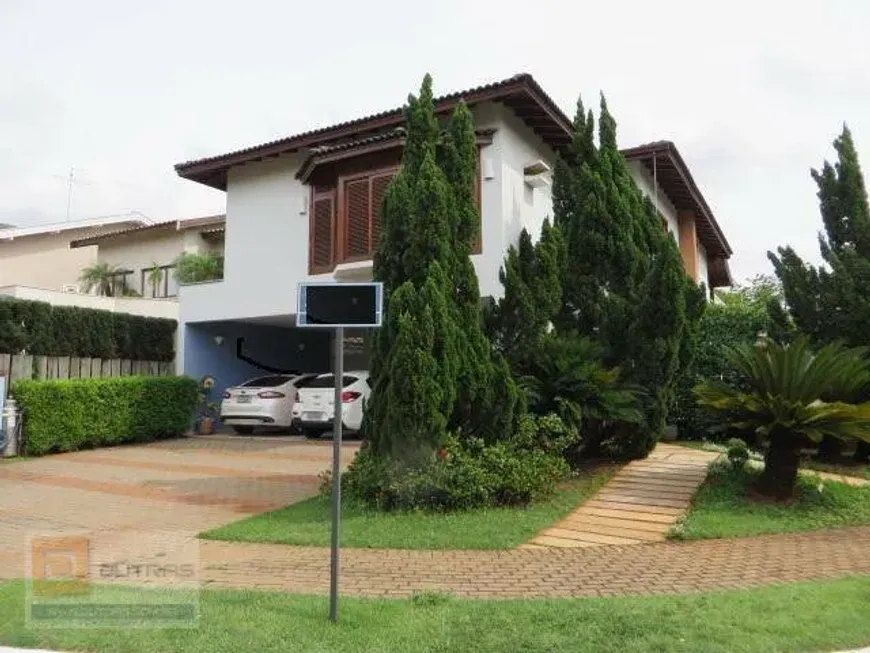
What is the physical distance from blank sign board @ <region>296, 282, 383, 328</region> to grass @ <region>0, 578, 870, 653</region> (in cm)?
195

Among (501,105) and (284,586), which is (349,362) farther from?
(284,586)

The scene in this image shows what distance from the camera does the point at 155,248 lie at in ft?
79.9

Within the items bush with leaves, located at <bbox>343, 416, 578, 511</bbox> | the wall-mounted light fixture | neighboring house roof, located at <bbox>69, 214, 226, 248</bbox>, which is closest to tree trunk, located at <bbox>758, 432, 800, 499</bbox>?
bush with leaves, located at <bbox>343, 416, 578, 511</bbox>

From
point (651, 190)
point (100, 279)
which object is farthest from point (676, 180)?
point (100, 279)

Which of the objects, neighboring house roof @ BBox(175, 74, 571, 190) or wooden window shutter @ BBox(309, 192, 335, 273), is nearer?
neighboring house roof @ BBox(175, 74, 571, 190)

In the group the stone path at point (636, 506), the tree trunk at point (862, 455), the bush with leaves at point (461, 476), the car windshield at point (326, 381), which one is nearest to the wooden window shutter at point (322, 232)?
the car windshield at point (326, 381)

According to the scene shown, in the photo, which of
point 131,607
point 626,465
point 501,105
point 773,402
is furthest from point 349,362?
point 131,607

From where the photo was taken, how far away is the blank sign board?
479 centimetres

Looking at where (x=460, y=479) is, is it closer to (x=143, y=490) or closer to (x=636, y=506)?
(x=636, y=506)

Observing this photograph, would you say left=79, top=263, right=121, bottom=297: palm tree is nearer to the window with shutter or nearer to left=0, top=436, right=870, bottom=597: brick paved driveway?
the window with shutter

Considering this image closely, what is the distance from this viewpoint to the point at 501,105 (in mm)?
13188

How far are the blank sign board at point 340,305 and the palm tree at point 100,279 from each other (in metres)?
22.1

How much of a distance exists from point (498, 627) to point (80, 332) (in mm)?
13790

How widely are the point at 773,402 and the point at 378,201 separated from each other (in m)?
8.29
